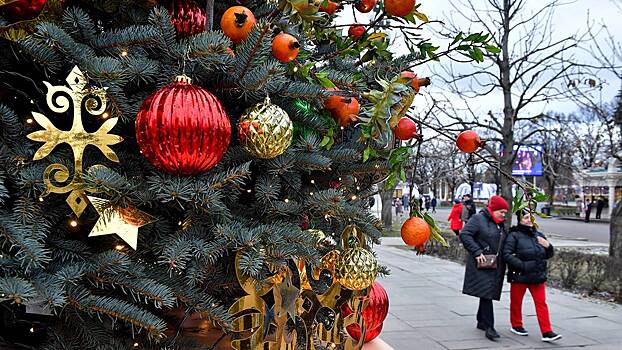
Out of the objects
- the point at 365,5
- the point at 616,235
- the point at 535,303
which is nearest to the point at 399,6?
the point at 365,5

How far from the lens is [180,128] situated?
1.00 metres

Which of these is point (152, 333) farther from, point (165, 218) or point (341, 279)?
point (341, 279)

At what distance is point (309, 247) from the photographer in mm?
1126

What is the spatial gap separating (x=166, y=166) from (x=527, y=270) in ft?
19.1

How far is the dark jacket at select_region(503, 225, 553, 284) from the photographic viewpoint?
19.7 feet

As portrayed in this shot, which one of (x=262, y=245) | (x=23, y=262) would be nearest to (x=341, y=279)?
(x=262, y=245)

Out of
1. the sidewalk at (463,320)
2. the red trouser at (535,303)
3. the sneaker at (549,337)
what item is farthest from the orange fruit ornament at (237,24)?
the sneaker at (549,337)

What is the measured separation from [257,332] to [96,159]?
0.53 meters

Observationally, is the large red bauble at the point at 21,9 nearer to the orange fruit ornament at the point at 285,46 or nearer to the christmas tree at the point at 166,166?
the christmas tree at the point at 166,166

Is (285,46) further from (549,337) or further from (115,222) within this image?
(549,337)

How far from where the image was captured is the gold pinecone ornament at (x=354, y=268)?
1.39 meters

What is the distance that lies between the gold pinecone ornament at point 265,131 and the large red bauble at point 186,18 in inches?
12.0

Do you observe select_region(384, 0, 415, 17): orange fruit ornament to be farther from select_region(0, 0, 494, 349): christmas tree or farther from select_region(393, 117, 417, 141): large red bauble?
select_region(393, 117, 417, 141): large red bauble

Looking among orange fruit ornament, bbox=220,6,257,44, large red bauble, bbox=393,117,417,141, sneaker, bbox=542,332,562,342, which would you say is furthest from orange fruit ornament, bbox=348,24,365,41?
sneaker, bbox=542,332,562,342
